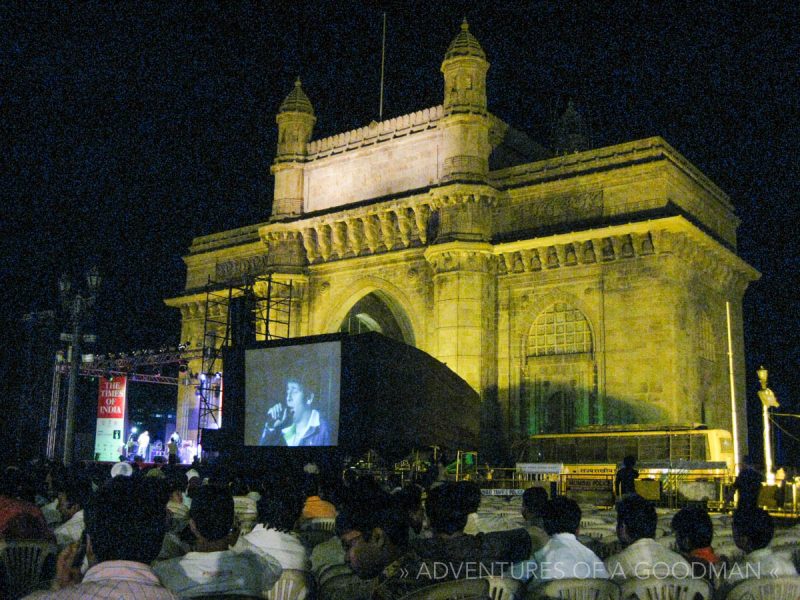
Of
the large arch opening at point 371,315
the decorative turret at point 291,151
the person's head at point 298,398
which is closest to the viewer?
the person's head at point 298,398

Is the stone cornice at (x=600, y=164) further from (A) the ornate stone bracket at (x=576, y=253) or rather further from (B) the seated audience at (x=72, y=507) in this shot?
(B) the seated audience at (x=72, y=507)

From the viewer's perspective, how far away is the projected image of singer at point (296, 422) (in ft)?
77.4

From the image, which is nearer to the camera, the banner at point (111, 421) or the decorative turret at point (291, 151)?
the decorative turret at point (291, 151)

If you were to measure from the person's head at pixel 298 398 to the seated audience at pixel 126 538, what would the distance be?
67.1 ft

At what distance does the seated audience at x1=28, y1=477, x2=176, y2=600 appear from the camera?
3.44m

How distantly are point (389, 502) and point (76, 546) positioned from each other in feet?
5.96

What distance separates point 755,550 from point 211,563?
409 cm

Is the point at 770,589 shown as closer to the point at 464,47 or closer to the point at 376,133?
the point at 464,47

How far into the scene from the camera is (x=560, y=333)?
27281 millimetres

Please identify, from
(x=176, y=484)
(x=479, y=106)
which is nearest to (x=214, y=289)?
(x=479, y=106)

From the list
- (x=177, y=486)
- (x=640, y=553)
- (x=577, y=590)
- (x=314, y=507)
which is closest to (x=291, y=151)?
(x=177, y=486)

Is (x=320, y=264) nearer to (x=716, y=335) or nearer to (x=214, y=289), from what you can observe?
(x=214, y=289)

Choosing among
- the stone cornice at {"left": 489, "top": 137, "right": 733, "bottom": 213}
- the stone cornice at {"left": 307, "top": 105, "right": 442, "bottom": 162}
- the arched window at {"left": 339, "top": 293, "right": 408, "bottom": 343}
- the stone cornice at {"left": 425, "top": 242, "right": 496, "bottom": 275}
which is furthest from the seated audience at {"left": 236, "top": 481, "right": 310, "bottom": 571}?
the arched window at {"left": 339, "top": 293, "right": 408, "bottom": 343}

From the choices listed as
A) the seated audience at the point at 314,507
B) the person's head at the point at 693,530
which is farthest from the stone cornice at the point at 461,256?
the person's head at the point at 693,530
